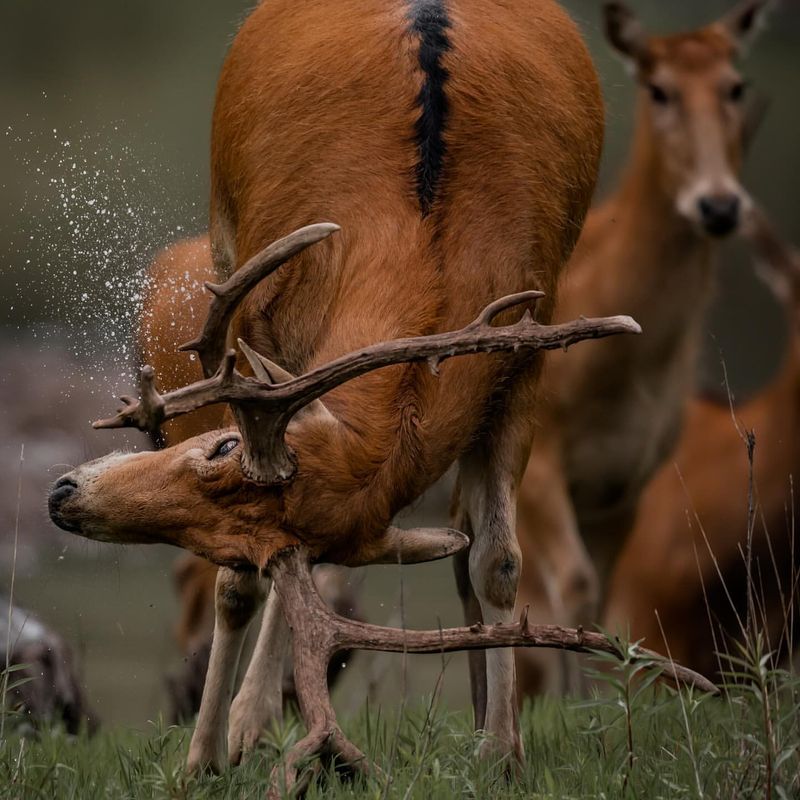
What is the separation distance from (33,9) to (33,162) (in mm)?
1194

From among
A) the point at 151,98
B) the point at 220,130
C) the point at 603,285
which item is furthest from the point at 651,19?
the point at 220,130

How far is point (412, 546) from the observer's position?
12.7 feet

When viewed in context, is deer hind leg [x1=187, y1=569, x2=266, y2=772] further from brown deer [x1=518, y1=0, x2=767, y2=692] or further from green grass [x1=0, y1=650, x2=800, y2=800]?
brown deer [x1=518, y1=0, x2=767, y2=692]

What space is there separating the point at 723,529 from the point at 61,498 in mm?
5155

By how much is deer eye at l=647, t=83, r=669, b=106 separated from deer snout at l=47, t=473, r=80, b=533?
Result: 4746 millimetres

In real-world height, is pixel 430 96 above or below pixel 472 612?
above

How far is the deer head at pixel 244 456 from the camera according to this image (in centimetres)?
355

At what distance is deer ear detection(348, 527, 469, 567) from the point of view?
3832 mm

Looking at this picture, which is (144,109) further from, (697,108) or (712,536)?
(712,536)

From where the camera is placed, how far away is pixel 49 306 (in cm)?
880

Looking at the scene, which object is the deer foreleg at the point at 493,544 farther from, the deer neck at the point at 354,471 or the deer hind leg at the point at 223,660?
the deer neck at the point at 354,471

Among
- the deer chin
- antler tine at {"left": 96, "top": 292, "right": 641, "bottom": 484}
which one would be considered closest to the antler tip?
antler tine at {"left": 96, "top": 292, "right": 641, "bottom": 484}

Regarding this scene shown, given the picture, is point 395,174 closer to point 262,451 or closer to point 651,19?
point 262,451

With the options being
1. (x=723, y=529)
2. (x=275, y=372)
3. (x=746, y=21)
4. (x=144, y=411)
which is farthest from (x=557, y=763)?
(x=746, y=21)
